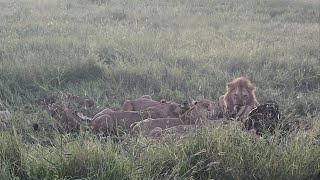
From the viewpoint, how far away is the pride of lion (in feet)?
15.2

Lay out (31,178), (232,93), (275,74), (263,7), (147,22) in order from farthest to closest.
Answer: (263,7) < (147,22) < (275,74) < (232,93) < (31,178)

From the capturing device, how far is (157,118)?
5.09m

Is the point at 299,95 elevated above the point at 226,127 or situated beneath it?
situated beneath

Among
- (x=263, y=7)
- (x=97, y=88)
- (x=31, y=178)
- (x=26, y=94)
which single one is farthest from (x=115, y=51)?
(x=263, y=7)

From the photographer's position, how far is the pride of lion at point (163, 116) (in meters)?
4.64

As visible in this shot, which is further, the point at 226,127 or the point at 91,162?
the point at 226,127

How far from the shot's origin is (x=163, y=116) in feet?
17.2

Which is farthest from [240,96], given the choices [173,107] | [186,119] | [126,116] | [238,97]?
[126,116]

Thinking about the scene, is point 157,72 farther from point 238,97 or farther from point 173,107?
point 173,107

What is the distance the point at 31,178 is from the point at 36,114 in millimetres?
1939

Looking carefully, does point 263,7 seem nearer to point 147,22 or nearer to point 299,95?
point 147,22

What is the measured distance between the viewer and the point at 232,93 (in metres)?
5.79

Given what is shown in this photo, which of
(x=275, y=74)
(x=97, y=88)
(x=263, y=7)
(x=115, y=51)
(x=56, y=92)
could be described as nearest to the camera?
(x=56, y=92)

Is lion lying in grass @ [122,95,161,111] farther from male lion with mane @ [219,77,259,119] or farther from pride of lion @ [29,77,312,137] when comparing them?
male lion with mane @ [219,77,259,119]
